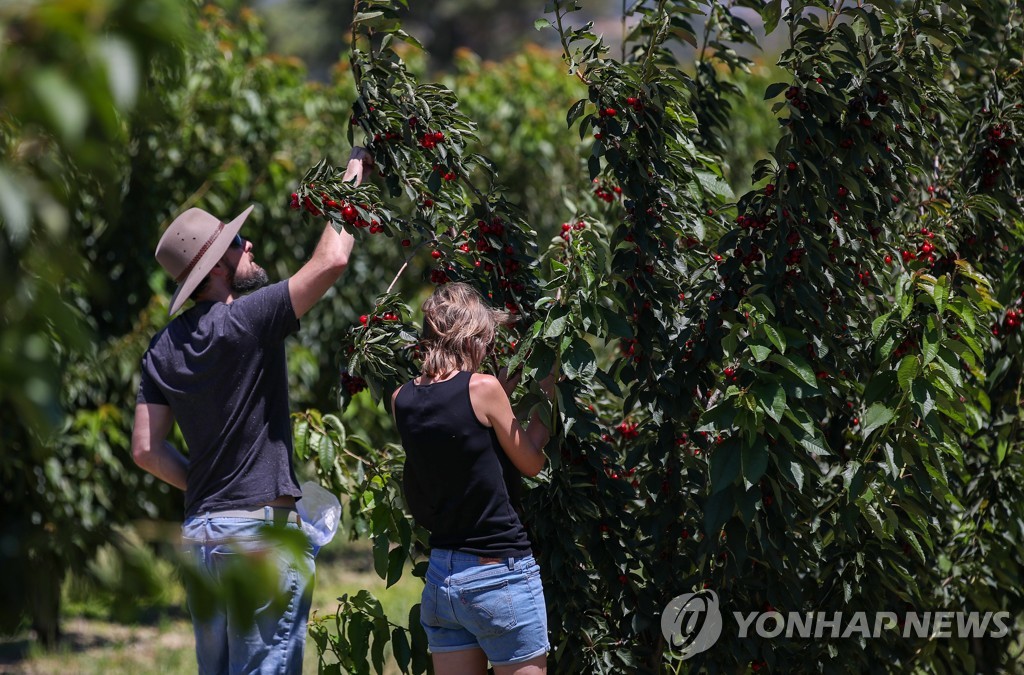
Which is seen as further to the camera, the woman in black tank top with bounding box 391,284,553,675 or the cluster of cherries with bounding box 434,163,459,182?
the cluster of cherries with bounding box 434,163,459,182

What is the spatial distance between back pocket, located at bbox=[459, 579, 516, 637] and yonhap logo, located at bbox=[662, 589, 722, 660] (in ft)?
1.81

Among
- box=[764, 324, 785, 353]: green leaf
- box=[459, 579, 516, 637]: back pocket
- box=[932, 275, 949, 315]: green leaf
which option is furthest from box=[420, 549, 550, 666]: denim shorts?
box=[932, 275, 949, 315]: green leaf

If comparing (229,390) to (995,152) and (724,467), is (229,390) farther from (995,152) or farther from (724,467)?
(995,152)

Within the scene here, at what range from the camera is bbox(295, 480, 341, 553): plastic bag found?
2666 millimetres

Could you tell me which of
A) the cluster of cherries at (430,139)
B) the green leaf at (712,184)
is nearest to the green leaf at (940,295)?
the green leaf at (712,184)

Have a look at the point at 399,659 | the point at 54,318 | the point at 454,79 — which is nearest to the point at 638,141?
the point at 399,659

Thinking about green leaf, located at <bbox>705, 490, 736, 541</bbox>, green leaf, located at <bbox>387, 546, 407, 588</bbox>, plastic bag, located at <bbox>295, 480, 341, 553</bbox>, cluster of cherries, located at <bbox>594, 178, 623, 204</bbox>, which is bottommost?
green leaf, located at <bbox>387, 546, 407, 588</bbox>

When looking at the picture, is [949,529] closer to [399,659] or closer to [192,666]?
[399,659]

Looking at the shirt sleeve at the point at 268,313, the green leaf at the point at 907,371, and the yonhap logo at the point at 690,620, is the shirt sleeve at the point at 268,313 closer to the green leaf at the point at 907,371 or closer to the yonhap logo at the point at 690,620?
the yonhap logo at the point at 690,620

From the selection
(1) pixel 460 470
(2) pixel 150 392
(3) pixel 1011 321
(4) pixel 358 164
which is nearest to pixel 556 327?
(1) pixel 460 470

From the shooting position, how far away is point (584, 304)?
89.8 inches

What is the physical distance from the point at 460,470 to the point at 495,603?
1.02 feet

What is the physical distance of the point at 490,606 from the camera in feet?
7.41

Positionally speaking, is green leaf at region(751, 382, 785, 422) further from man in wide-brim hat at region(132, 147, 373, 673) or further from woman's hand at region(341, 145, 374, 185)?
woman's hand at region(341, 145, 374, 185)
